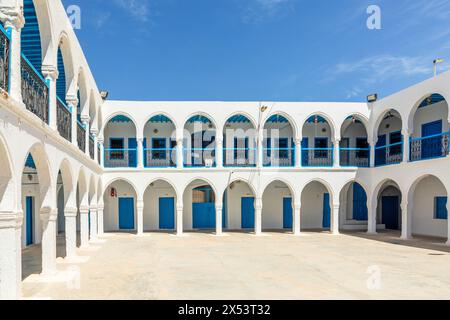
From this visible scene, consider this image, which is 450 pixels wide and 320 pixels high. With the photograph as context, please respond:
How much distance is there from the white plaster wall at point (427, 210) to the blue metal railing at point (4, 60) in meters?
19.0

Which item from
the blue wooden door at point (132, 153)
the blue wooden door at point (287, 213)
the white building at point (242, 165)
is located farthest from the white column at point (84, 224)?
the blue wooden door at point (287, 213)

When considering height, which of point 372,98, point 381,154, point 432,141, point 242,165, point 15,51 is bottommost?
point 242,165

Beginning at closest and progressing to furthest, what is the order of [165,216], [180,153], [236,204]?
[180,153] → [165,216] → [236,204]

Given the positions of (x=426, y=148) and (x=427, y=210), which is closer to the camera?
(x=426, y=148)

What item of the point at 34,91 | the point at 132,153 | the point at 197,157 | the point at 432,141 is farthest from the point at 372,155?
the point at 34,91

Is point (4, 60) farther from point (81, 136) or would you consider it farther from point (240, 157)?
point (240, 157)

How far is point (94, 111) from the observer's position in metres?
14.9

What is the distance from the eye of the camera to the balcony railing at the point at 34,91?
257 inches

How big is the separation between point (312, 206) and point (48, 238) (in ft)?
54.0

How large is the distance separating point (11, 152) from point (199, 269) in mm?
6048

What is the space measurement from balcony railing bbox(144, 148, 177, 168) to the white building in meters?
0.08

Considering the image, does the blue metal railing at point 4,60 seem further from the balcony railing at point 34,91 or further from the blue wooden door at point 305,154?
the blue wooden door at point 305,154

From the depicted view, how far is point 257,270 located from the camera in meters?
9.31

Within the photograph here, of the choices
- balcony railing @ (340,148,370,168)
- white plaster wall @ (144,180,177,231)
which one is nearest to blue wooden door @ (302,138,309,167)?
balcony railing @ (340,148,370,168)
